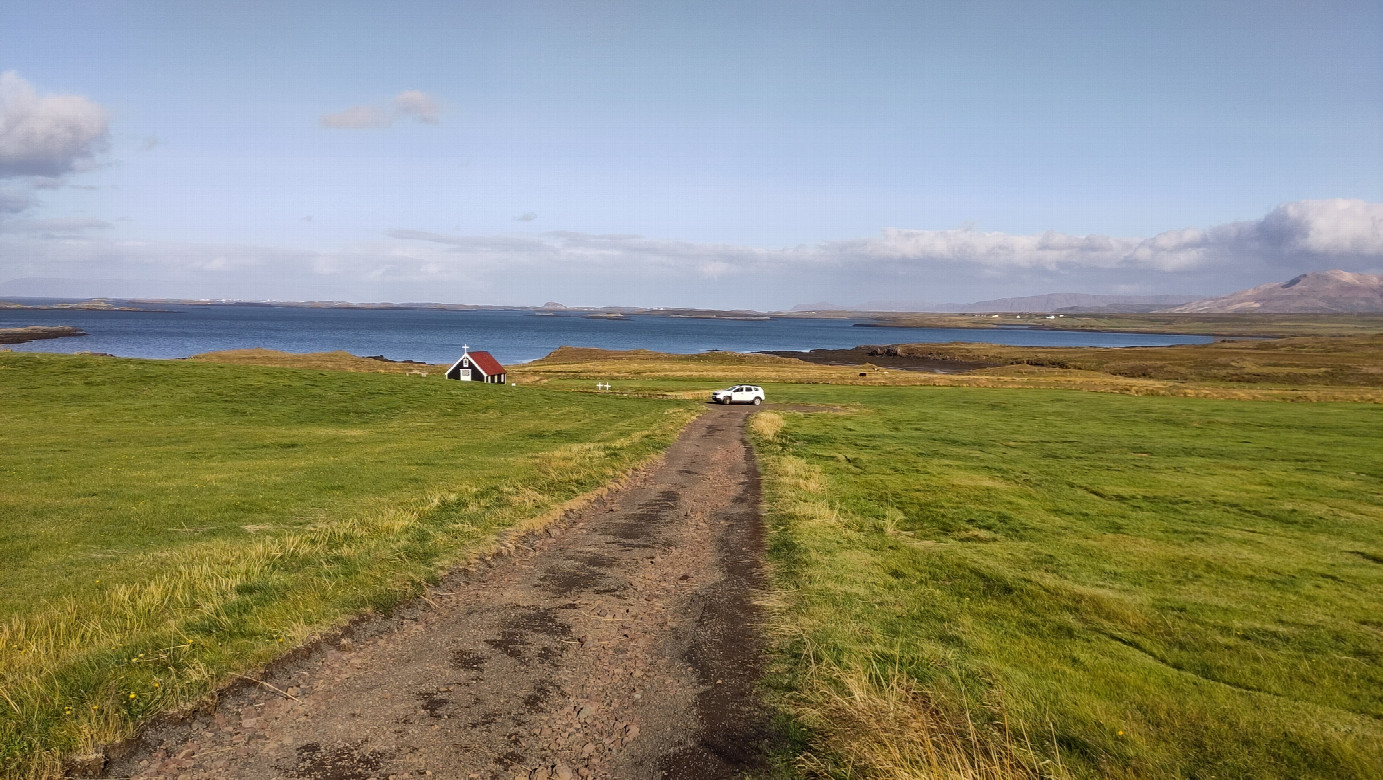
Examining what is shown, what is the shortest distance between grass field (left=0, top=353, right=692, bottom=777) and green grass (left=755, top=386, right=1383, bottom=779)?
738 cm

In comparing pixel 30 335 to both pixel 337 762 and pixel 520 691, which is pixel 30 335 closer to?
pixel 520 691

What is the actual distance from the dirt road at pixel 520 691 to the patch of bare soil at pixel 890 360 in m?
122

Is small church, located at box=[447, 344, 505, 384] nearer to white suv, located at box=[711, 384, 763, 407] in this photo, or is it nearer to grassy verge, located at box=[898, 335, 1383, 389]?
white suv, located at box=[711, 384, 763, 407]

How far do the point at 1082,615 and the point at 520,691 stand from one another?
973 centimetres

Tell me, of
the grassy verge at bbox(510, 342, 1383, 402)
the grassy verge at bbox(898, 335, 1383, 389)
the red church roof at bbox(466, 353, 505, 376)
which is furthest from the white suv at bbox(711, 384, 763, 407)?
the grassy verge at bbox(898, 335, 1383, 389)

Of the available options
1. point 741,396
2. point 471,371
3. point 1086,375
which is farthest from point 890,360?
point 471,371

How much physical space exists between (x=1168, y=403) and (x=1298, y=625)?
5237 centimetres

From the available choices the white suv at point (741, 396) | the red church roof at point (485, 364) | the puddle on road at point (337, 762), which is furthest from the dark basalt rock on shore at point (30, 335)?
the puddle on road at point (337, 762)

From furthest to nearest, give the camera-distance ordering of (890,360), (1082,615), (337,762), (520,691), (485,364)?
(890,360) < (485,364) < (1082,615) < (520,691) < (337,762)

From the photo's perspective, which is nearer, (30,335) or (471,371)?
(471,371)

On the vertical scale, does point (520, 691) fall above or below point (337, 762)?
below

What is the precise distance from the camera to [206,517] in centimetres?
1809

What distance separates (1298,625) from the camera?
12.0m

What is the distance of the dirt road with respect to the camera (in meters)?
7.39
